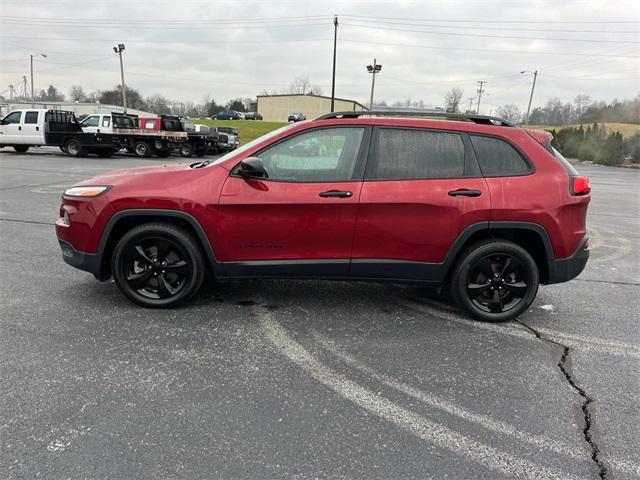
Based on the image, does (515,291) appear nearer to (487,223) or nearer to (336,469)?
(487,223)

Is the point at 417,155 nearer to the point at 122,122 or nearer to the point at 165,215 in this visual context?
the point at 165,215

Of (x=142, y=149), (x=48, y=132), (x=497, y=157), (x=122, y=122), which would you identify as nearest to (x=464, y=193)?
(x=497, y=157)

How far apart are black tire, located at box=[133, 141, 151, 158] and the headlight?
2077 cm

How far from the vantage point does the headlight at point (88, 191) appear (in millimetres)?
4004

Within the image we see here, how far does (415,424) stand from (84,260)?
3.04 meters

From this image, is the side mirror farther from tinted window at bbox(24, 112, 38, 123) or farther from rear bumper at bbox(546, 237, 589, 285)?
tinted window at bbox(24, 112, 38, 123)

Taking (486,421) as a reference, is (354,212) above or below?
above

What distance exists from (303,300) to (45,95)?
396ft

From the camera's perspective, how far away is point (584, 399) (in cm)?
304

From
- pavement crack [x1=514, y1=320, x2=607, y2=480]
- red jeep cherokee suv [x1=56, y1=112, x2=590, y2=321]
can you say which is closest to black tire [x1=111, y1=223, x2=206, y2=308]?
red jeep cherokee suv [x1=56, y1=112, x2=590, y2=321]

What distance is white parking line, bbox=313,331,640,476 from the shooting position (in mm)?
2457

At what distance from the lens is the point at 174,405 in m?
2.82

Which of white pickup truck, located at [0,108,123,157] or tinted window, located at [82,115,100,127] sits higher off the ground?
tinted window, located at [82,115,100,127]

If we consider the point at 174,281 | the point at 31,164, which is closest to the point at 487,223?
the point at 174,281
